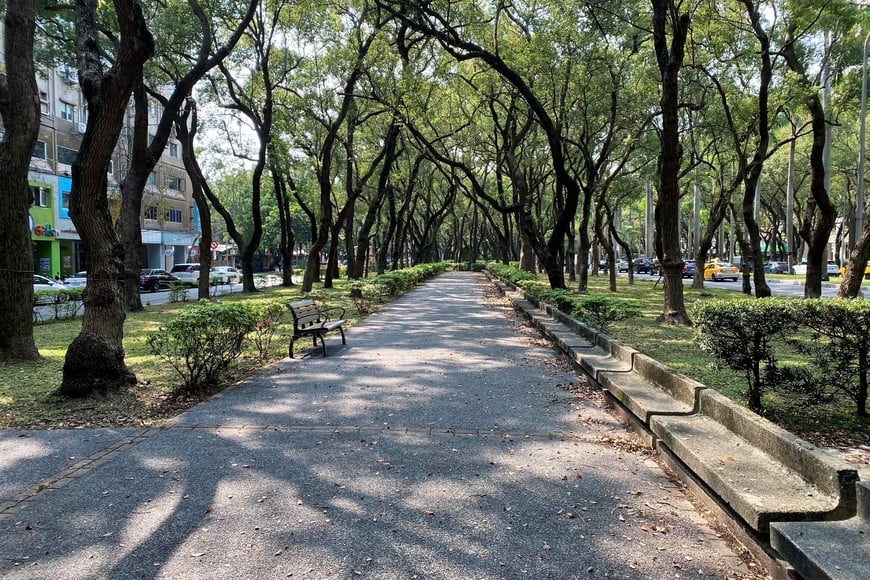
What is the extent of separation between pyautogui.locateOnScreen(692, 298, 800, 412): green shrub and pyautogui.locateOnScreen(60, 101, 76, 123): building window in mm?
39648

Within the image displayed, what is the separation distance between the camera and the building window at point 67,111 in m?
34.2

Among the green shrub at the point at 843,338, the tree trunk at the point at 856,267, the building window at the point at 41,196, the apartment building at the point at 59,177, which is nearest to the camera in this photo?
the green shrub at the point at 843,338

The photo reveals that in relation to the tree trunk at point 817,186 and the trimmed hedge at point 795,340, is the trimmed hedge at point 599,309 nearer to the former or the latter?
the trimmed hedge at point 795,340

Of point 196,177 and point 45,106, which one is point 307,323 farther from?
point 45,106

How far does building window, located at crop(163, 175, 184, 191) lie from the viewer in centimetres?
4647

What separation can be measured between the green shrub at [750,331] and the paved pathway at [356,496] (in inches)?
45.3

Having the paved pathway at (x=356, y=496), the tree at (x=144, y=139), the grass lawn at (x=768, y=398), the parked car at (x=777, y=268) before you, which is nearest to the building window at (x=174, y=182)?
the tree at (x=144, y=139)

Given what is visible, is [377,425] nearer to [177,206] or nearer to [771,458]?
[771,458]

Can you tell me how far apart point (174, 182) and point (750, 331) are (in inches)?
2022

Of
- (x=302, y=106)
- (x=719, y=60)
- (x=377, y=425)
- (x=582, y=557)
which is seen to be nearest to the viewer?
(x=582, y=557)

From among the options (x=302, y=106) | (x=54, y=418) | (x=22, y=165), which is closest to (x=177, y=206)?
(x=302, y=106)

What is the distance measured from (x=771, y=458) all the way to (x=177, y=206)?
52800mm

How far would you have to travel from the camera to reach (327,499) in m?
3.61

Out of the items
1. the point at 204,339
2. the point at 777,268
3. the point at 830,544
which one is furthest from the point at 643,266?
the point at 830,544
